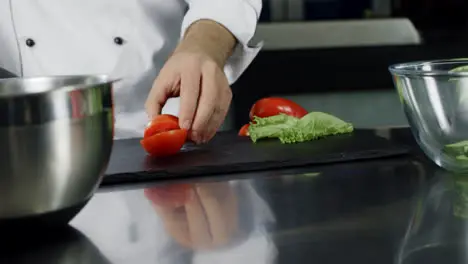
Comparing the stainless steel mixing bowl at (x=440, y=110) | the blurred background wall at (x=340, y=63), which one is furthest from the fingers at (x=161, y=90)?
the blurred background wall at (x=340, y=63)

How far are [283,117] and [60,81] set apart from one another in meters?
0.44

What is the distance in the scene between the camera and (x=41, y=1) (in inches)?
46.4

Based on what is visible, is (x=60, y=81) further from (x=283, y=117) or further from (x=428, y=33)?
(x=428, y=33)

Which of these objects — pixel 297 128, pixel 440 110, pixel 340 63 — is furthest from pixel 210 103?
pixel 340 63

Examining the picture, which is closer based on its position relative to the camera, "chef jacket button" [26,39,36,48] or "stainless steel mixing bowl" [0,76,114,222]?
"stainless steel mixing bowl" [0,76,114,222]

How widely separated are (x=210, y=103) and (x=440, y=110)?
0.90 ft

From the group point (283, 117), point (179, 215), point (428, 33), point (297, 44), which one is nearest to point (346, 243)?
point (179, 215)

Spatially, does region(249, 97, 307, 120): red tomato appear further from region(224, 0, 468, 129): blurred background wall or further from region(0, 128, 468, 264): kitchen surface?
region(224, 0, 468, 129): blurred background wall

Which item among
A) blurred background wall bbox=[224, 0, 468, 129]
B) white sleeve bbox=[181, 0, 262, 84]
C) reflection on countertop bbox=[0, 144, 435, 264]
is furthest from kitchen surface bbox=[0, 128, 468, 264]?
blurred background wall bbox=[224, 0, 468, 129]

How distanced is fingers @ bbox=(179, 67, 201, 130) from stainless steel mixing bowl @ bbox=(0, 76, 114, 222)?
331 millimetres

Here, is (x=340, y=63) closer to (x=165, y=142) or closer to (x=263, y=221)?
(x=165, y=142)

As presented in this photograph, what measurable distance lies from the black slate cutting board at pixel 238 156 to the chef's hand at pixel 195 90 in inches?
1.3

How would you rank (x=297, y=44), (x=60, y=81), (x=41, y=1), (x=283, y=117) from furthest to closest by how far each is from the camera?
(x=297, y=44), (x=41, y=1), (x=283, y=117), (x=60, y=81)

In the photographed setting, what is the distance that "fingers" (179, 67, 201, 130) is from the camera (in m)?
0.86
